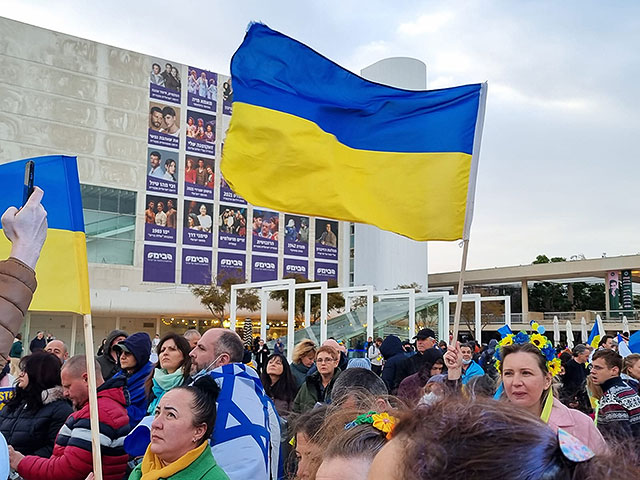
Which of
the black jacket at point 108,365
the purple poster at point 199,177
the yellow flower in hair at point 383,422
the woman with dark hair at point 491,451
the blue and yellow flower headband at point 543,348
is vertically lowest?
the black jacket at point 108,365

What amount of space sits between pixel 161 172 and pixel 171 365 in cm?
4830

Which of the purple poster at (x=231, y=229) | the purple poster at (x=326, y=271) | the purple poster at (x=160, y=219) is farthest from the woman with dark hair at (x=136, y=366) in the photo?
the purple poster at (x=326, y=271)

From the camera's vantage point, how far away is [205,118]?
53.4 metres

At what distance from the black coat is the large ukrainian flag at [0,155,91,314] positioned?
0.72 m

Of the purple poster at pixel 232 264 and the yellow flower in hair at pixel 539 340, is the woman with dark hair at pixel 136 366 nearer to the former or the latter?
the yellow flower in hair at pixel 539 340

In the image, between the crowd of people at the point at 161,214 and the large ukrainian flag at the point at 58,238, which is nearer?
the large ukrainian flag at the point at 58,238

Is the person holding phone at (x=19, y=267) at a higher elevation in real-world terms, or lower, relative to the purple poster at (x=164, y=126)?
lower

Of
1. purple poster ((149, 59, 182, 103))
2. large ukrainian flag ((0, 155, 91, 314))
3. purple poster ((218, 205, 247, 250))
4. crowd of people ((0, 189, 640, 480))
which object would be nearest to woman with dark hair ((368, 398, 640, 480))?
crowd of people ((0, 189, 640, 480))

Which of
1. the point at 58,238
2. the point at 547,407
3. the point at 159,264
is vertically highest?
the point at 159,264

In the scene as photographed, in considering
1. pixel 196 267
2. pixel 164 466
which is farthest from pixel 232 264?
pixel 164 466

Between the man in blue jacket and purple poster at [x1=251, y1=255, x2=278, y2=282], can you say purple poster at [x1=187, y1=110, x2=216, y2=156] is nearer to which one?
purple poster at [x1=251, y1=255, x2=278, y2=282]

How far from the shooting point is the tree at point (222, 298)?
4294cm

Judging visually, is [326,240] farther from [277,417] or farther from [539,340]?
[277,417]

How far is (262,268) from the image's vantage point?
180 feet
